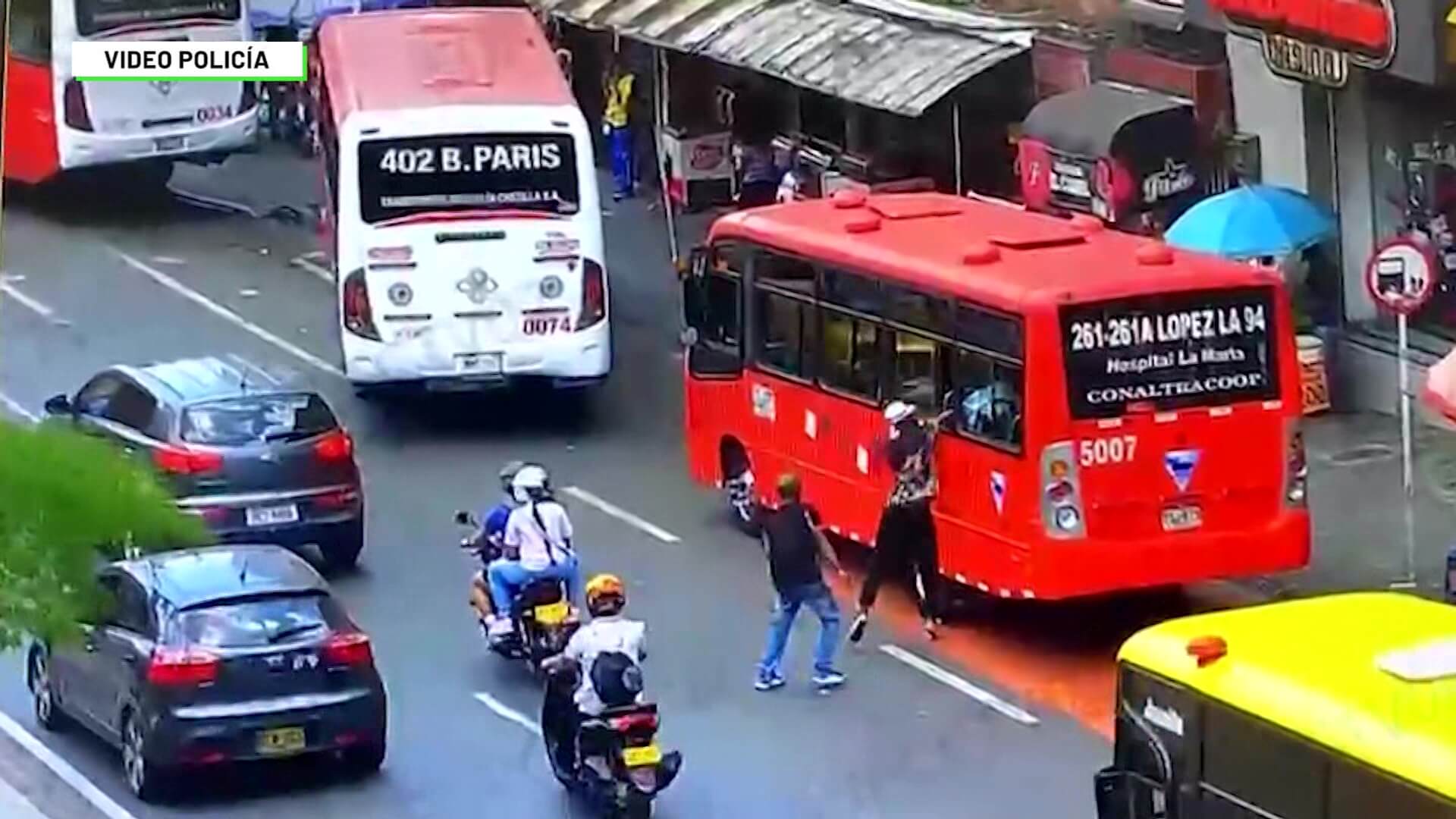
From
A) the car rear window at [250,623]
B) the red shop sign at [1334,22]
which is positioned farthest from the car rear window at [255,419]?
the red shop sign at [1334,22]

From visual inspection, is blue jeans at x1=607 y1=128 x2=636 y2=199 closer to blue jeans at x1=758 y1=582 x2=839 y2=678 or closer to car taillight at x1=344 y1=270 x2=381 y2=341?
car taillight at x1=344 y1=270 x2=381 y2=341

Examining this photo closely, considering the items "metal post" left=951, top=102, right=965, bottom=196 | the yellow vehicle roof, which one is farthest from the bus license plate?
"metal post" left=951, top=102, right=965, bottom=196

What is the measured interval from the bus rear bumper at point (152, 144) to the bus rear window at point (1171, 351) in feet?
61.6

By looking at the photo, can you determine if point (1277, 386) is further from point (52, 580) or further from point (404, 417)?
point (52, 580)

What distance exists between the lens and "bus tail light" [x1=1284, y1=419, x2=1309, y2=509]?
852 inches

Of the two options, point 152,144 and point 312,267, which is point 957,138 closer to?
point 312,267

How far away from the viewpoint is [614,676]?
17.8m

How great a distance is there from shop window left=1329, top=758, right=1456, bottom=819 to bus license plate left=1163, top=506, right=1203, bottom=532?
8.30 metres

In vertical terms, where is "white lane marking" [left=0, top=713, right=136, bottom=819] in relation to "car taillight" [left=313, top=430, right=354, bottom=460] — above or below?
below

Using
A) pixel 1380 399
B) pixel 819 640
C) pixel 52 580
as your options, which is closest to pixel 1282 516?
pixel 819 640

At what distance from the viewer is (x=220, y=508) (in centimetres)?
2345

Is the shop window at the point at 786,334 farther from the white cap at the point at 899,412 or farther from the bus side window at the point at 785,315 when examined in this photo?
the white cap at the point at 899,412

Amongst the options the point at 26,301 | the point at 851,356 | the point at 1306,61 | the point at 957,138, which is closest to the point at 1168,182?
the point at 1306,61

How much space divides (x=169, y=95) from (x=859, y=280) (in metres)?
16.2
